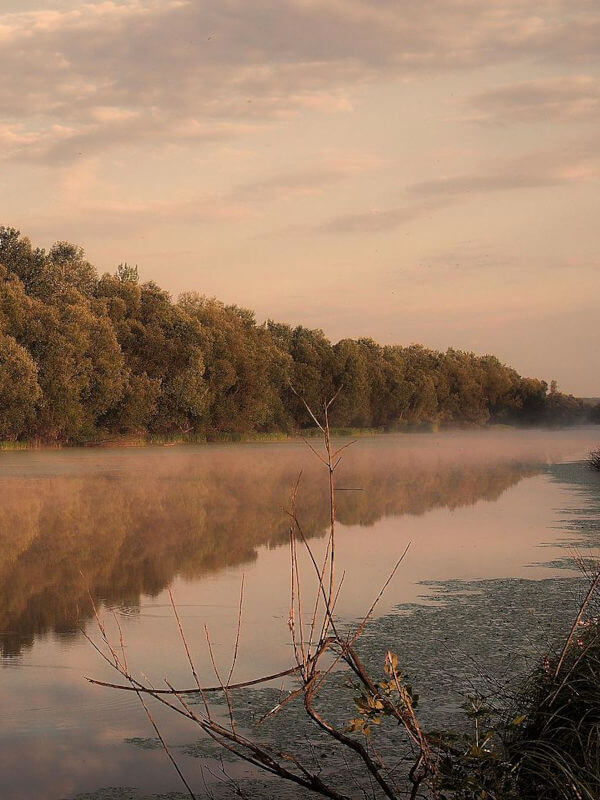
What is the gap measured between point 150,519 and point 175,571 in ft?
23.8

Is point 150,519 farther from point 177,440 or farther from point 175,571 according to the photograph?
point 177,440

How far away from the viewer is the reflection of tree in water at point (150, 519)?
514 inches

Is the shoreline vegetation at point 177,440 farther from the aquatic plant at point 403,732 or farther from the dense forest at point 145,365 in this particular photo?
the aquatic plant at point 403,732

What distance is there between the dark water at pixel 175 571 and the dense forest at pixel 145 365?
24.4m

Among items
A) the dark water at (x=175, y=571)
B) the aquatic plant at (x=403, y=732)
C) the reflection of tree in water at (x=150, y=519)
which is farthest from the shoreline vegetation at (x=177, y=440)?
the aquatic plant at (x=403, y=732)

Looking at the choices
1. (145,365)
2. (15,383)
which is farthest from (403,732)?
(145,365)

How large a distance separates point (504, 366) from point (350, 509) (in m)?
153

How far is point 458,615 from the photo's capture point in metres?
11.2

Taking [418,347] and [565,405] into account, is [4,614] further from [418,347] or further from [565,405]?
[565,405]

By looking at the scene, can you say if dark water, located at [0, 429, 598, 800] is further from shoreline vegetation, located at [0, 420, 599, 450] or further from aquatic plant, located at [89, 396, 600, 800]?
shoreline vegetation, located at [0, 420, 599, 450]

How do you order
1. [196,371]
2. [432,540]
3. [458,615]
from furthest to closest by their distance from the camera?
[196,371], [432,540], [458,615]

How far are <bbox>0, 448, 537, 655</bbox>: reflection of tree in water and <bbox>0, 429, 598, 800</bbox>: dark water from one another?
0.05 meters

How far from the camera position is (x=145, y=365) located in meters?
72.6

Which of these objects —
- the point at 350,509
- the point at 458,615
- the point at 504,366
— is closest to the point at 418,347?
the point at 504,366
